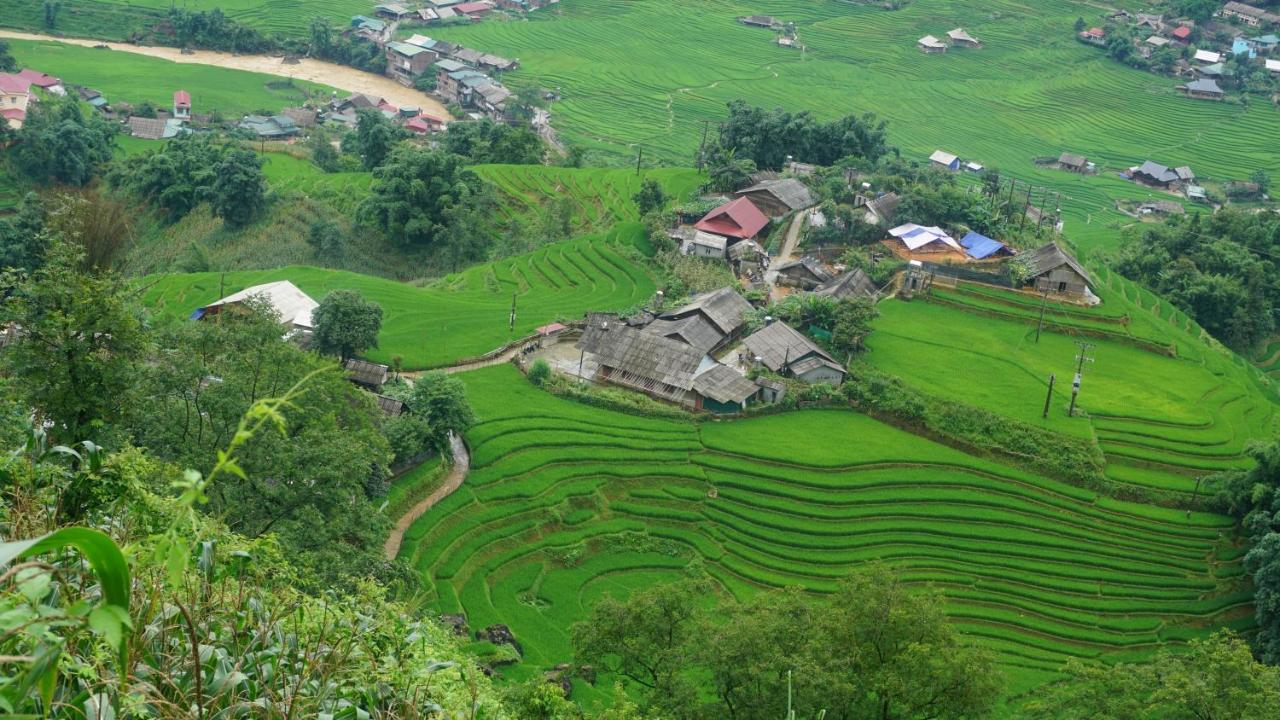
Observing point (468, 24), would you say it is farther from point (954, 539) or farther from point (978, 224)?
point (954, 539)

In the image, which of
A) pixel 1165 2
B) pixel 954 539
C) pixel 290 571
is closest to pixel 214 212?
pixel 954 539

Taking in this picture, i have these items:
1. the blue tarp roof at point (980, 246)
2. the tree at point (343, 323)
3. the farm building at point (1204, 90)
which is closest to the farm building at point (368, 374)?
the tree at point (343, 323)

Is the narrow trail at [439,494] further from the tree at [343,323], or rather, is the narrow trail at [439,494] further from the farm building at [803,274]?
the farm building at [803,274]

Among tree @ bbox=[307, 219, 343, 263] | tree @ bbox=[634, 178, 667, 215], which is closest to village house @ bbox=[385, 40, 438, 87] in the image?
tree @ bbox=[307, 219, 343, 263]

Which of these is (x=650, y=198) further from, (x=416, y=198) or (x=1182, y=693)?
(x=1182, y=693)

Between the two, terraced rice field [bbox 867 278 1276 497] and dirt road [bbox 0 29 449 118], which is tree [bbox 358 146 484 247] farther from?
dirt road [bbox 0 29 449 118]

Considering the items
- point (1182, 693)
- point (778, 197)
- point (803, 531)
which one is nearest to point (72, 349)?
point (803, 531)
